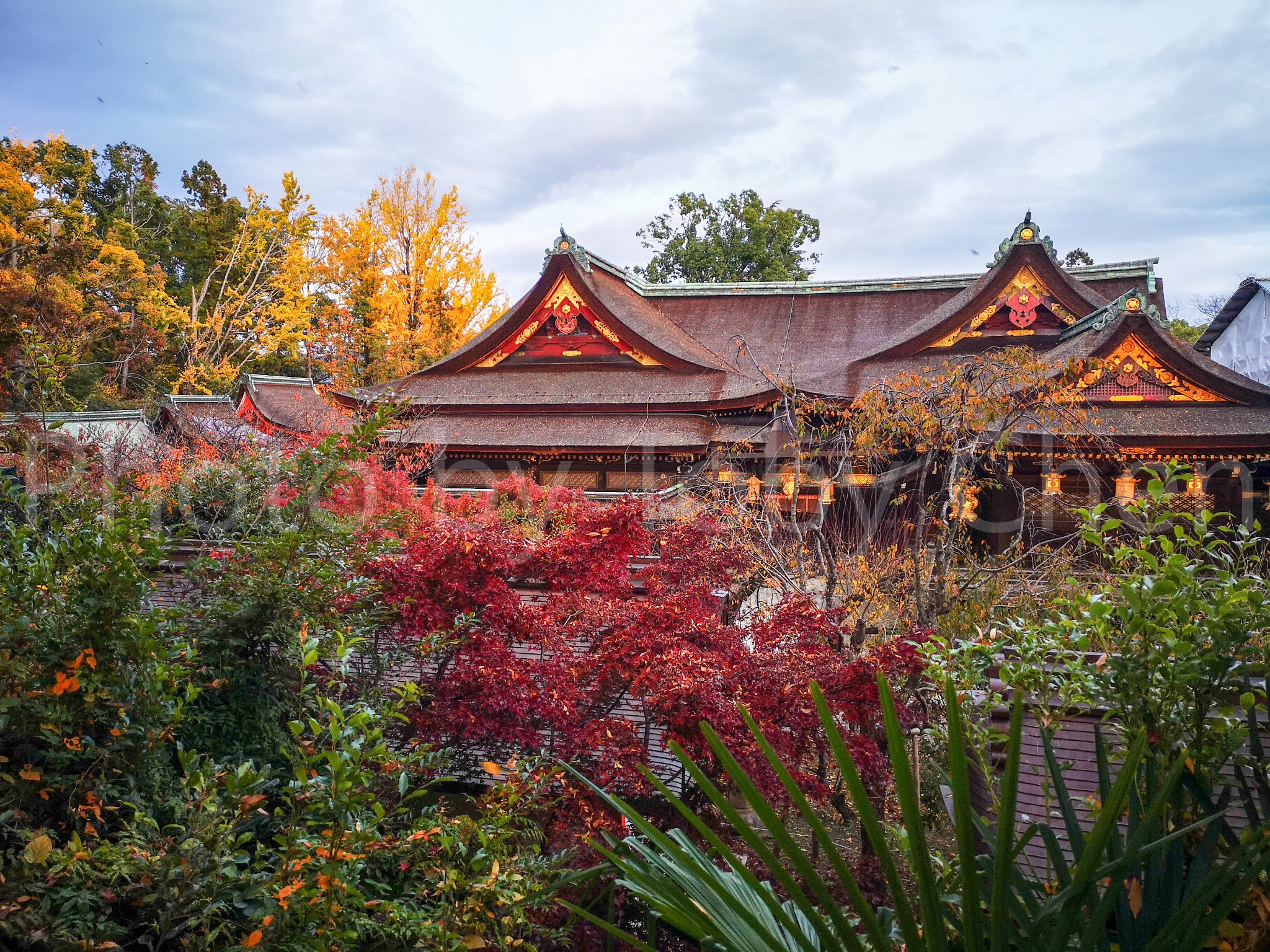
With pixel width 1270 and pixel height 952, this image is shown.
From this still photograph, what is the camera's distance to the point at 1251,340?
1515 cm

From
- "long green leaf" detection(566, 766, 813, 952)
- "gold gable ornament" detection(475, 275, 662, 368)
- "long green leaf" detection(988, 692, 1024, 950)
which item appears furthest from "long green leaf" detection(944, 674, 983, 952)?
"gold gable ornament" detection(475, 275, 662, 368)

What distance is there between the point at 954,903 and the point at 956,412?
5.37 m

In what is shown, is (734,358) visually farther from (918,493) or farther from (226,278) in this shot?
(226,278)

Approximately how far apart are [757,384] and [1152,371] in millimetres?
5622

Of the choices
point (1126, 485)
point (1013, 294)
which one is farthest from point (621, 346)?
point (1126, 485)

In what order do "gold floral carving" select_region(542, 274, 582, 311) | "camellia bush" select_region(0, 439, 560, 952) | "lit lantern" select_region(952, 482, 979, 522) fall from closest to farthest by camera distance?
"camellia bush" select_region(0, 439, 560, 952) → "lit lantern" select_region(952, 482, 979, 522) → "gold floral carving" select_region(542, 274, 582, 311)

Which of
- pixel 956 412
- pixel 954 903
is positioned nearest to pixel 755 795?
pixel 954 903

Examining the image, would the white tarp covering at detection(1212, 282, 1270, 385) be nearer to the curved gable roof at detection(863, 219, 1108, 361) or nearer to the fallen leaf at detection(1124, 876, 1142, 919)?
the curved gable roof at detection(863, 219, 1108, 361)

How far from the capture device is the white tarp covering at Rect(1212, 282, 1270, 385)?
1470 centimetres

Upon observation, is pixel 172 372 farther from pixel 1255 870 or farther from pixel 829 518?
pixel 1255 870

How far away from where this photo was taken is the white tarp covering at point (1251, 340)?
14.7m

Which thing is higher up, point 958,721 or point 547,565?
point 958,721

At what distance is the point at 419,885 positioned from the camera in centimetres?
210

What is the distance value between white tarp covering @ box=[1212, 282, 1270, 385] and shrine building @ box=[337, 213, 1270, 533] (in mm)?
1560
